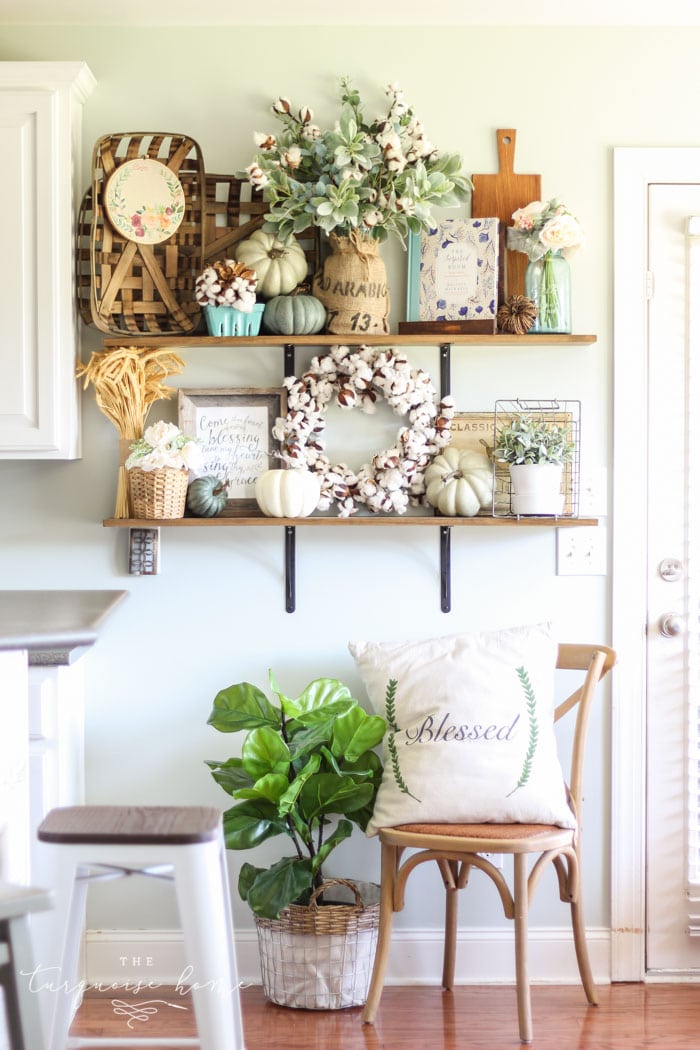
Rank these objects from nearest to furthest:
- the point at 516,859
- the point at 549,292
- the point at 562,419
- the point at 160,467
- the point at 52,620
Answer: the point at 52,620, the point at 516,859, the point at 160,467, the point at 549,292, the point at 562,419

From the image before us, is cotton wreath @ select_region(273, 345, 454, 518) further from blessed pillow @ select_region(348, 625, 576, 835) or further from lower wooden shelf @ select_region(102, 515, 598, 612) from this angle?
blessed pillow @ select_region(348, 625, 576, 835)

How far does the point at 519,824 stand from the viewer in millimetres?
2393

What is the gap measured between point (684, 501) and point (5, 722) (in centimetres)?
182

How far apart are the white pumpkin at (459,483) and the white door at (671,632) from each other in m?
0.45

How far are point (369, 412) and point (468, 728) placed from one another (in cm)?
85

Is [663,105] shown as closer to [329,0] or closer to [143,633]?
[329,0]

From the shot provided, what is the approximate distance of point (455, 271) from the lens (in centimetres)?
266

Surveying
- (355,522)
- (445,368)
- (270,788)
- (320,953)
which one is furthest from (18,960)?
(445,368)

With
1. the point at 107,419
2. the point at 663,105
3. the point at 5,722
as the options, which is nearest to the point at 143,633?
the point at 107,419

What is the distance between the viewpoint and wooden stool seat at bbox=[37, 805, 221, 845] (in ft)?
Answer: 4.79

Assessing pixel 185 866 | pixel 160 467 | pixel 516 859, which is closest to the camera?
pixel 185 866

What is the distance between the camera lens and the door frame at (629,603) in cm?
274

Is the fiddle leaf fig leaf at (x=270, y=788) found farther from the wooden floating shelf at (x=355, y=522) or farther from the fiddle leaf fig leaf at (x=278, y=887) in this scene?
the wooden floating shelf at (x=355, y=522)

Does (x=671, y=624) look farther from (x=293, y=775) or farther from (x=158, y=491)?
(x=158, y=491)
